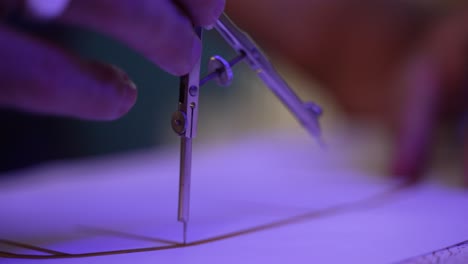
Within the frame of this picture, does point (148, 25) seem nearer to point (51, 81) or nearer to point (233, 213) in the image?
point (51, 81)

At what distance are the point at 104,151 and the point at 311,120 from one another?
92cm

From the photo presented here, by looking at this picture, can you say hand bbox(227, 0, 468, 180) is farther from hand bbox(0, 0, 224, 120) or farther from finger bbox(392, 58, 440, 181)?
hand bbox(0, 0, 224, 120)

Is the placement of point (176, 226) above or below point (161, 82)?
below

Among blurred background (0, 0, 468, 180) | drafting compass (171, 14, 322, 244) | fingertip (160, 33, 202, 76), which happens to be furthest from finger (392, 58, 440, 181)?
fingertip (160, 33, 202, 76)

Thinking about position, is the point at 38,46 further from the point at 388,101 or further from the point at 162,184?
the point at 388,101

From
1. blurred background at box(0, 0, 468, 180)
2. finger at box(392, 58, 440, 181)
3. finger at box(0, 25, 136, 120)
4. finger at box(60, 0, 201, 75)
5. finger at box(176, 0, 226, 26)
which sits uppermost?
blurred background at box(0, 0, 468, 180)

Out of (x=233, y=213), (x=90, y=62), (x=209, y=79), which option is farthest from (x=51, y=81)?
(x=233, y=213)

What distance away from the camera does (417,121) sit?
92cm

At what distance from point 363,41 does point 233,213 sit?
0.84m

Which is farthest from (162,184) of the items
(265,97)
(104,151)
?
(265,97)

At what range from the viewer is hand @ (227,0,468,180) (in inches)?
39.9

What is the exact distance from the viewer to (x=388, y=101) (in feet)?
4.07

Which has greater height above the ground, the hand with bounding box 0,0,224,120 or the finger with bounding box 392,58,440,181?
the finger with bounding box 392,58,440,181

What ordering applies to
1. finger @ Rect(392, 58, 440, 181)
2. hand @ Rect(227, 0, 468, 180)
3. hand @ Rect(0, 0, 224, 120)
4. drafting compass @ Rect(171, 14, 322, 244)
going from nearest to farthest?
1. hand @ Rect(0, 0, 224, 120)
2. drafting compass @ Rect(171, 14, 322, 244)
3. finger @ Rect(392, 58, 440, 181)
4. hand @ Rect(227, 0, 468, 180)
